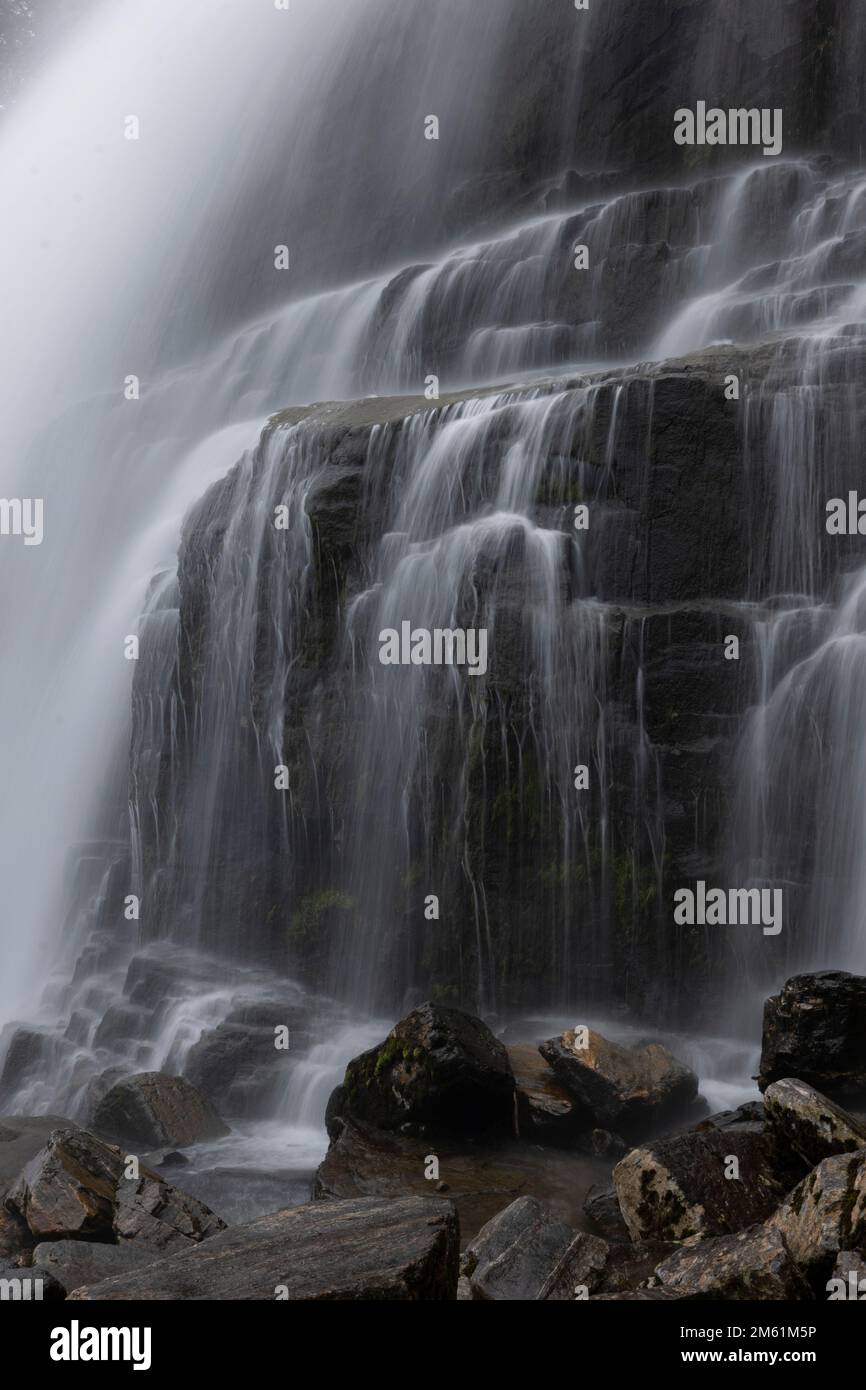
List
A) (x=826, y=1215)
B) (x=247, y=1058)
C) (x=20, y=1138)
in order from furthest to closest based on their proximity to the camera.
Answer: (x=247, y=1058) → (x=20, y=1138) → (x=826, y=1215)

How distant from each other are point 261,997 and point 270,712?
Answer: 3.23m

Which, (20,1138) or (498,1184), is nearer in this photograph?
(498,1184)

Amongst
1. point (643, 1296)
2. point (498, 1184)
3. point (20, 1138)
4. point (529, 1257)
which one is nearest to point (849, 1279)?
point (643, 1296)

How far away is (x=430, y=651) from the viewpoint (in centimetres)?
1282

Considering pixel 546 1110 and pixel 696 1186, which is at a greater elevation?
pixel 696 1186

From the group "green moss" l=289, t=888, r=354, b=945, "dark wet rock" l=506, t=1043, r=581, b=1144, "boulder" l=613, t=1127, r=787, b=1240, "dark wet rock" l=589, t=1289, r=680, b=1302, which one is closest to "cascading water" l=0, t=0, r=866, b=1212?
"green moss" l=289, t=888, r=354, b=945

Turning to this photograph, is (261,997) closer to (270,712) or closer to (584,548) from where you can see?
(270,712)

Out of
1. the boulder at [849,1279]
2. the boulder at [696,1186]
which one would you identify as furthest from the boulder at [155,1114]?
the boulder at [849,1279]

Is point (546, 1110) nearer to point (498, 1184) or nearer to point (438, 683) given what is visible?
point (498, 1184)

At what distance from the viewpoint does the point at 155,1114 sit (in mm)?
10766

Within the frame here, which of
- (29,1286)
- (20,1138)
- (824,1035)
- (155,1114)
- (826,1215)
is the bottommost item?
(20,1138)

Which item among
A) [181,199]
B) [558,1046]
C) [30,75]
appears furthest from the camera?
[30,75]

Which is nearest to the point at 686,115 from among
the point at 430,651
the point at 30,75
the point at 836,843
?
the point at 430,651

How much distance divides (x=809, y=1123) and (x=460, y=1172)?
3048 mm
